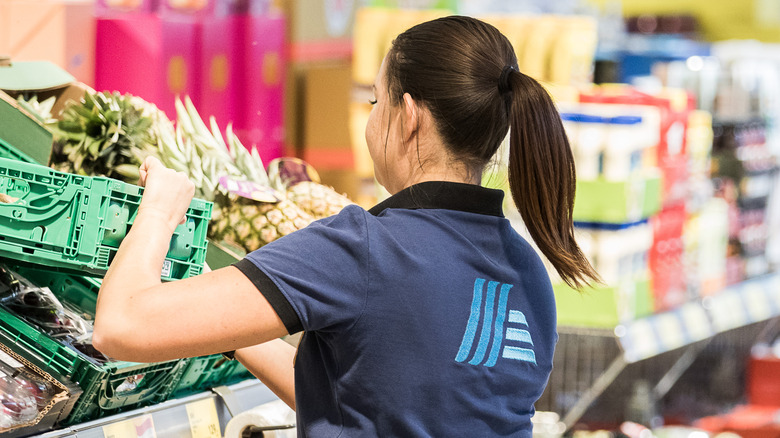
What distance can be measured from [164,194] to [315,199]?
0.89 m

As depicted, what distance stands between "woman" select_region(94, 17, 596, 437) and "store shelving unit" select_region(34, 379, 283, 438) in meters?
0.41

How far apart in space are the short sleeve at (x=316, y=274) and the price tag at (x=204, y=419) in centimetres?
62

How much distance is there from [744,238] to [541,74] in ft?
5.12

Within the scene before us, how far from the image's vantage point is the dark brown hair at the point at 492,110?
1237 millimetres

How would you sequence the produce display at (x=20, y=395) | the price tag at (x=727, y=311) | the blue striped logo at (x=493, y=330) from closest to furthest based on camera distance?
the blue striped logo at (x=493, y=330) < the produce display at (x=20, y=395) < the price tag at (x=727, y=311)

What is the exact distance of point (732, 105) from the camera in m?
4.56

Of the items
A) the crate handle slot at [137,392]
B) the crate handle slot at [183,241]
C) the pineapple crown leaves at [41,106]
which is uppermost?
the pineapple crown leaves at [41,106]

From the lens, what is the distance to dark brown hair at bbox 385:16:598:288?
1237 mm

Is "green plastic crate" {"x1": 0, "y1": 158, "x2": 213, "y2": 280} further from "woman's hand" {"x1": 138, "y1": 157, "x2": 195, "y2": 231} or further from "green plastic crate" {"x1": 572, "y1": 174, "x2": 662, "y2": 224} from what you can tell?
"green plastic crate" {"x1": 572, "y1": 174, "x2": 662, "y2": 224}

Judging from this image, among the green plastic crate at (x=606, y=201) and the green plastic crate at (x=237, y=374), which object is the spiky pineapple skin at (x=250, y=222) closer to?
the green plastic crate at (x=237, y=374)

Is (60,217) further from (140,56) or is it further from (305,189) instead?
(140,56)

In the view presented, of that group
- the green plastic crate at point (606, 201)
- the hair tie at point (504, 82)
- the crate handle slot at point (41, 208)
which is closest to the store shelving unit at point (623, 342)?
the green plastic crate at point (606, 201)

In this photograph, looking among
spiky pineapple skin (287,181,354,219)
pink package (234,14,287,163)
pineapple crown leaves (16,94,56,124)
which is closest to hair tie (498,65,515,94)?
spiky pineapple skin (287,181,354,219)

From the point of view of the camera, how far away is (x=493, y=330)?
1214mm
